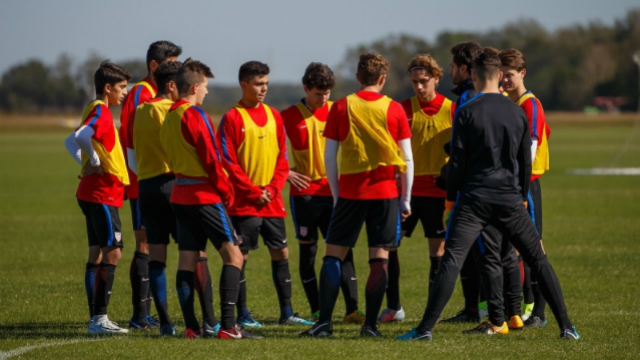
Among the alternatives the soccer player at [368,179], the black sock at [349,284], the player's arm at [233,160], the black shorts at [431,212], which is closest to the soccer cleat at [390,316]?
the black sock at [349,284]

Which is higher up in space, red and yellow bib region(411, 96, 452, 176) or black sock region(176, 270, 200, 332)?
red and yellow bib region(411, 96, 452, 176)

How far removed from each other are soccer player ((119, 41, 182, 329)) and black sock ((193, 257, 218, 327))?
1110 mm

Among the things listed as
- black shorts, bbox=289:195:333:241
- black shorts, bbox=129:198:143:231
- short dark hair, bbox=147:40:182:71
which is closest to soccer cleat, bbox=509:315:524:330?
black shorts, bbox=289:195:333:241

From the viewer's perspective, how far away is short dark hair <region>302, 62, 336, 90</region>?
8.70 meters

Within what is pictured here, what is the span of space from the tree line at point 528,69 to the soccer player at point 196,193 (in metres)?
117

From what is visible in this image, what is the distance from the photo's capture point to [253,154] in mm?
8125

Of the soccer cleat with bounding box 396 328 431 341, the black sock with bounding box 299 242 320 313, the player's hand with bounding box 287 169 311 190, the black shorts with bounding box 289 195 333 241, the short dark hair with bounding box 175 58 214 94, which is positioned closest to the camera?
the soccer cleat with bounding box 396 328 431 341

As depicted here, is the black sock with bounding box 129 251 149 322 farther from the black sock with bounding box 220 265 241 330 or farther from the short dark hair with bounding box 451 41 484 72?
the short dark hair with bounding box 451 41 484 72

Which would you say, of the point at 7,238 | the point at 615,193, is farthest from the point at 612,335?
the point at 615,193

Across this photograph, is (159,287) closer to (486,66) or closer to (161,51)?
(161,51)

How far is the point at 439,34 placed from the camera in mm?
172250

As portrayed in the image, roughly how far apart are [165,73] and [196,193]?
52.6 inches

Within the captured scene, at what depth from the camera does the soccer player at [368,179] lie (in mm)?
7656

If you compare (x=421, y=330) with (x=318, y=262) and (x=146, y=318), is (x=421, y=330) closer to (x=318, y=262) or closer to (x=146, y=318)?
(x=146, y=318)
